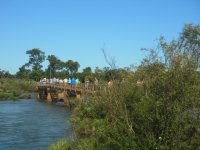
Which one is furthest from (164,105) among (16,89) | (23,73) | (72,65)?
(23,73)

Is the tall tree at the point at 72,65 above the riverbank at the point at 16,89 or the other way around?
above

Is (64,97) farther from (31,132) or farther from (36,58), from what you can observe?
(36,58)

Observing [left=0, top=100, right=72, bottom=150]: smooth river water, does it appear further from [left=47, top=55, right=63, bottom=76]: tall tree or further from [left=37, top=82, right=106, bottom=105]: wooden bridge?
[left=47, top=55, right=63, bottom=76]: tall tree

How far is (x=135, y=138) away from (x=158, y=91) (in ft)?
4.97

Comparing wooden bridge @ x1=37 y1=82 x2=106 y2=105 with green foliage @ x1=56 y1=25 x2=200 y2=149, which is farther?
wooden bridge @ x1=37 y1=82 x2=106 y2=105

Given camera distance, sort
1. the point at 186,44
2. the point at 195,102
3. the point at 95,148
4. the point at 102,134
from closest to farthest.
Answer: the point at 195,102 < the point at 186,44 < the point at 102,134 < the point at 95,148

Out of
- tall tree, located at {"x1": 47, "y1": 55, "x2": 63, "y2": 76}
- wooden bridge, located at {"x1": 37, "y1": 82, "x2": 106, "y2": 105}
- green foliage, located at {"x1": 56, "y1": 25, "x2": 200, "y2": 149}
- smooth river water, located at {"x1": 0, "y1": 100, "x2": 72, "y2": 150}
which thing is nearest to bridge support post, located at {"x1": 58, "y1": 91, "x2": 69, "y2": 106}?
wooden bridge, located at {"x1": 37, "y1": 82, "x2": 106, "y2": 105}

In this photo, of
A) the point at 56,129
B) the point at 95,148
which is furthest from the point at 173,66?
the point at 56,129

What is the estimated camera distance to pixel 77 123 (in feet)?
66.5

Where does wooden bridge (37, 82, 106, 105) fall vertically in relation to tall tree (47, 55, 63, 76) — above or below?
below

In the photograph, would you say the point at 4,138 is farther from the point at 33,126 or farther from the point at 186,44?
the point at 186,44

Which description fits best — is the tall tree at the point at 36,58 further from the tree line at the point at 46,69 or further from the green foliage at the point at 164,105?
the green foliage at the point at 164,105

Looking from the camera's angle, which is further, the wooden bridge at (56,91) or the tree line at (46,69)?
the tree line at (46,69)

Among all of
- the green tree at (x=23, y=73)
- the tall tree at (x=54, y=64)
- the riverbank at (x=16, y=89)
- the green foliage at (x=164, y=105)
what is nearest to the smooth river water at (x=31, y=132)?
the green foliage at (x=164, y=105)
